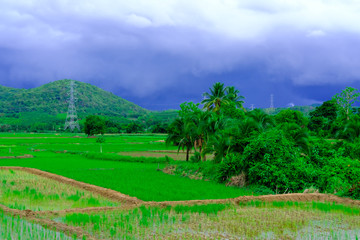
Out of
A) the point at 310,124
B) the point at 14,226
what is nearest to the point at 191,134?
the point at 14,226

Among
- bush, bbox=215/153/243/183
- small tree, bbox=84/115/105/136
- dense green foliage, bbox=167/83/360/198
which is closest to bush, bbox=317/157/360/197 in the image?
dense green foliage, bbox=167/83/360/198

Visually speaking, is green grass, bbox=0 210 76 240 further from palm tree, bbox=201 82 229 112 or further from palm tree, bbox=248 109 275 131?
Result: palm tree, bbox=201 82 229 112

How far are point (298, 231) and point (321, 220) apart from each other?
1.59 metres

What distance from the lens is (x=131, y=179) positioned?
A: 19.3 meters

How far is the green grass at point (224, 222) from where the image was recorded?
A: 27.2 feet

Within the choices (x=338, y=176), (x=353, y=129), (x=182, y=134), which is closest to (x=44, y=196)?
(x=338, y=176)

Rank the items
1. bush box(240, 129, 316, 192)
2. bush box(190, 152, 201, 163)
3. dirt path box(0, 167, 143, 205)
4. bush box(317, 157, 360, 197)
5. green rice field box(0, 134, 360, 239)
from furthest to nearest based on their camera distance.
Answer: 1. bush box(190, 152, 201, 163)
2. bush box(240, 129, 316, 192)
3. bush box(317, 157, 360, 197)
4. dirt path box(0, 167, 143, 205)
5. green rice field box(0, 134, 360, 239)

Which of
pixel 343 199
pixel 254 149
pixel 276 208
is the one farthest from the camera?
pixel 254 149

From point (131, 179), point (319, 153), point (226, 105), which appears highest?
point (226, 105)

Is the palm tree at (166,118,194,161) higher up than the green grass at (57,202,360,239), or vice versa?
the palm tree at (166,118,194,161)

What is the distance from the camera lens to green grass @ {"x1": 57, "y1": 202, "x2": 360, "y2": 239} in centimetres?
830

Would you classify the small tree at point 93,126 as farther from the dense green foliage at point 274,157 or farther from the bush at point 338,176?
the bush at point 338,176

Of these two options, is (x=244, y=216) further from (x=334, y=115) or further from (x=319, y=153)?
(x=334, y=115)

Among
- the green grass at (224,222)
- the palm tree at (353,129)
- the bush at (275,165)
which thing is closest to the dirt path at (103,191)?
the green grass at (224,222)
